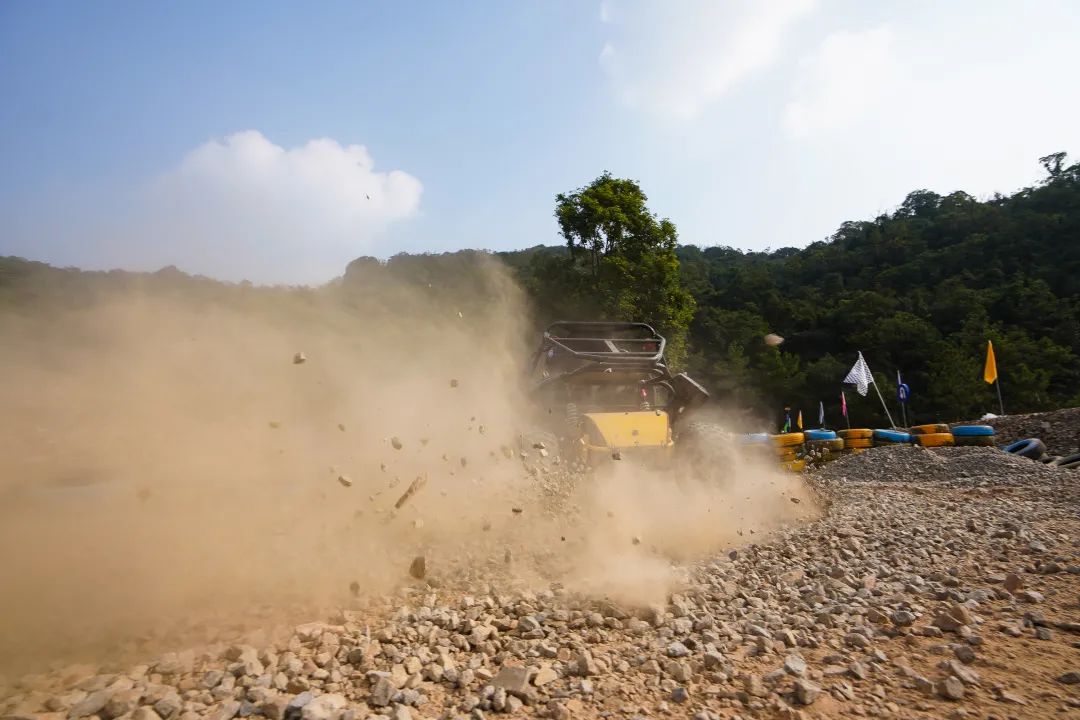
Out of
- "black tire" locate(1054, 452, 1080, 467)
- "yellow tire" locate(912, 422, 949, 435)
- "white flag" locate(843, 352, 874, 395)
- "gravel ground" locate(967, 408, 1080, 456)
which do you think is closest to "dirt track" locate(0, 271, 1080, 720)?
"black tire" locate(1054, 452, 1080, 467)

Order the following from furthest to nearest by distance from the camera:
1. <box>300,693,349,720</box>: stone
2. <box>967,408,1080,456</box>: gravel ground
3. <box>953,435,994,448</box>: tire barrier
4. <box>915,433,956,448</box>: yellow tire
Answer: <box>967,408,1080,456</box>: gravel ground
<box>953,435,994,448</box>: tire barrier
<box>915,433,956,448</box>: yellow tire
<box>300,693,349,720</box>: stone

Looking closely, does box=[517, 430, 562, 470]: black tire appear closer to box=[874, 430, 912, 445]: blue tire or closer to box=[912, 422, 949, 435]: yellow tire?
box=[874, 430, 912, 445]: blue tire

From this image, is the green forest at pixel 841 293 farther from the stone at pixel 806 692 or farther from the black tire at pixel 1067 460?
the black tire at pixel 1067 460

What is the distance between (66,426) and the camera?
4684 mm

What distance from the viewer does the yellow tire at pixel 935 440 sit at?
17.6 m

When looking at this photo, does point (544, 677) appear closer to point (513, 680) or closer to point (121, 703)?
point (513, 680)

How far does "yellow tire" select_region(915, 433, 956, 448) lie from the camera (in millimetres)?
17625

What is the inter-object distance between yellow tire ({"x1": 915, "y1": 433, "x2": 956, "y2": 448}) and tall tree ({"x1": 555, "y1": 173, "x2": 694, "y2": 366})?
25.4 feet

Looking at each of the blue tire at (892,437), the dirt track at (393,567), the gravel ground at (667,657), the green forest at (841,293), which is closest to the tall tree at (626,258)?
the green forest at (841,293)

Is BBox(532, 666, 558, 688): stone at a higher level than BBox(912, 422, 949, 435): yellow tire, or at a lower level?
higher

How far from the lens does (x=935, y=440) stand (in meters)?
17.6

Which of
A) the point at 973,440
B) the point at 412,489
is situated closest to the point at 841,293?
the point at 973,440

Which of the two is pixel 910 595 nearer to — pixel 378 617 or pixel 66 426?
pixel 378 617

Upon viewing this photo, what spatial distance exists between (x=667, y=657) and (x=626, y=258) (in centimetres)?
2010
